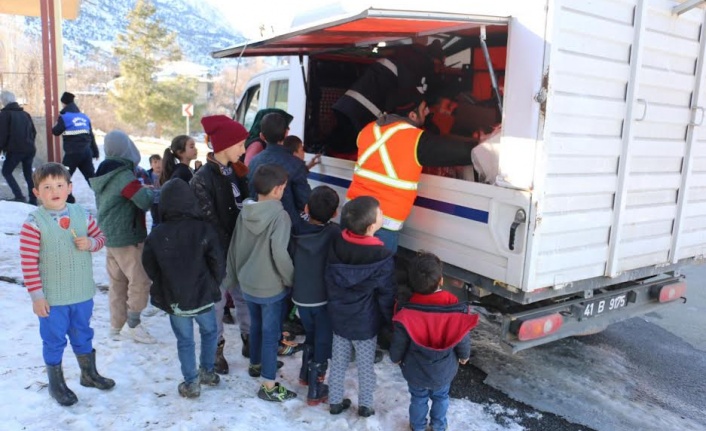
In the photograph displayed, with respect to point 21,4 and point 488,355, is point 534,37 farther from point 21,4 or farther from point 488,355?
point 21,4

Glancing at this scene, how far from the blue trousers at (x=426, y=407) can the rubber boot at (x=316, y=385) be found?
0.57 metres

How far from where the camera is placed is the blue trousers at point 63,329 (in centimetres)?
293

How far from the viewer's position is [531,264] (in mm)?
2916

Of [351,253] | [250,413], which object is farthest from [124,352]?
[351,253]

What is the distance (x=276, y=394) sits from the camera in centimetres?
324

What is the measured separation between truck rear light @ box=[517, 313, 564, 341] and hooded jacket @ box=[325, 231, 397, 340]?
817 millimetres

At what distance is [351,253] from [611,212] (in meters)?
1.62

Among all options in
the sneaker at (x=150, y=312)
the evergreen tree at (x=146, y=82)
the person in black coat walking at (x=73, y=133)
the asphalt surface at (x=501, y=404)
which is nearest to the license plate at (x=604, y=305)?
the asphalt surface at (x=501, y=404)

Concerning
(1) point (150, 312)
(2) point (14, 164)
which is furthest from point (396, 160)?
(2) point (14, 164)

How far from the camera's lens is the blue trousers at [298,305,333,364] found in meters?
3.24

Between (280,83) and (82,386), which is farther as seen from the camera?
(280,83)

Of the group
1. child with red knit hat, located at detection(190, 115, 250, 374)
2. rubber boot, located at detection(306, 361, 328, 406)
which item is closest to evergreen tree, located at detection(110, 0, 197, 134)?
child with red knit hat, located at detection(190, 115, 250, 374)

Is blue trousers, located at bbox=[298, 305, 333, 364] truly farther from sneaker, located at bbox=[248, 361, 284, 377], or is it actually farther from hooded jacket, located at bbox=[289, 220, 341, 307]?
sneaker, located at bbox=[248, 361, 284, 377]

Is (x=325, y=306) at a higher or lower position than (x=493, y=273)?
lower
